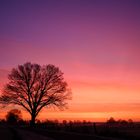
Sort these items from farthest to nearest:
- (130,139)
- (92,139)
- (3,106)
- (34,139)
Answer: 1. (3,106)
2. (34,139)
3. (92,139)
4. (130,139)

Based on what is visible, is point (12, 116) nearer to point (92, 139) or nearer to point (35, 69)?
point (35, 69)

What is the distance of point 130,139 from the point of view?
2067cm

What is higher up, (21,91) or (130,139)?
(21,91)

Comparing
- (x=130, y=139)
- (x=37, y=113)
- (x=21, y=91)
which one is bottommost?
(x=130, y=139)

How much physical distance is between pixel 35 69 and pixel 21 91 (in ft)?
16.2

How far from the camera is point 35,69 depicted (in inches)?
2357

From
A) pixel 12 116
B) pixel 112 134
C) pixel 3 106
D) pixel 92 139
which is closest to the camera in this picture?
pixel 92 139

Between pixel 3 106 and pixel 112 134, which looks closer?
pixel 112 134

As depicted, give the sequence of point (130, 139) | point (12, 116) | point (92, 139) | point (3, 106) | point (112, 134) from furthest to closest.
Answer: point (12, 116)
point (3, 106)
point (112, 134)
point (92, 139)
point (130, 139)

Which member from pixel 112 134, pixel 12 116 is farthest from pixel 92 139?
pixel 12 116

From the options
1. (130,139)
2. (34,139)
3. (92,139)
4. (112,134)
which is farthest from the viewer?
(34,139)

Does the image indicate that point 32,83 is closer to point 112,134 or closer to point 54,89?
point 54,89

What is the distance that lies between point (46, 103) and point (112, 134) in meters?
35.7

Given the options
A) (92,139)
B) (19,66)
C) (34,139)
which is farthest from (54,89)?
(92,139)
